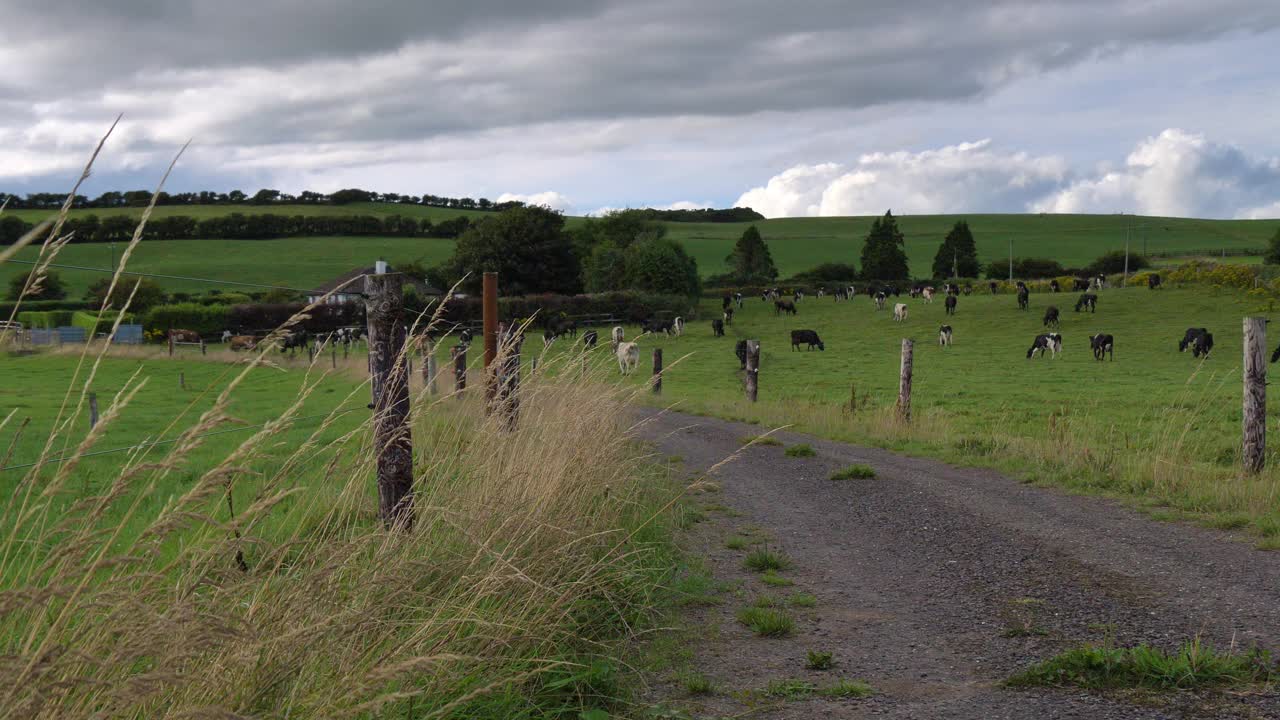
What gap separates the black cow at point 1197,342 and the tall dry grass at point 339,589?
122 feet

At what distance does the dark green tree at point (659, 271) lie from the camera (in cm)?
7175

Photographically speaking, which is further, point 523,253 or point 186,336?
point 523,253

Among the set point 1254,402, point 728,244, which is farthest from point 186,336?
point 728,244

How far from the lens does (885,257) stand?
100 m

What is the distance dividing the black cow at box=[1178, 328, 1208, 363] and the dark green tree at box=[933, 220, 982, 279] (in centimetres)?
6875

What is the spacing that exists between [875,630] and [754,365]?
1697 cm

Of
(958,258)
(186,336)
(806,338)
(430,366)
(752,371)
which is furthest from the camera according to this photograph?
(958,258)

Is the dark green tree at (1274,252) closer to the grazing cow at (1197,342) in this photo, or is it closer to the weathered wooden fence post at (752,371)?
the grazing cow at (1197,342)

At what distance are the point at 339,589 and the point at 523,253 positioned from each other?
69.5m

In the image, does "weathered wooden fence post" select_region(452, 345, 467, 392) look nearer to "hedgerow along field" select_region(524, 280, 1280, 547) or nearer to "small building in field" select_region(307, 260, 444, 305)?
"small building in field" select_region(307, 260, 444, 305)

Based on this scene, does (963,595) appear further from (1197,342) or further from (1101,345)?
(1197,342)

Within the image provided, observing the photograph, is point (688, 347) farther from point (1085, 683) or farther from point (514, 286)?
point (1085, 683)

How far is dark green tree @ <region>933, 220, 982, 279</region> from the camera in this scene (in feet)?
352

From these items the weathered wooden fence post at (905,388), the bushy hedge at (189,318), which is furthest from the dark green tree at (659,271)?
the weathered wooden fence post at (905,388)
